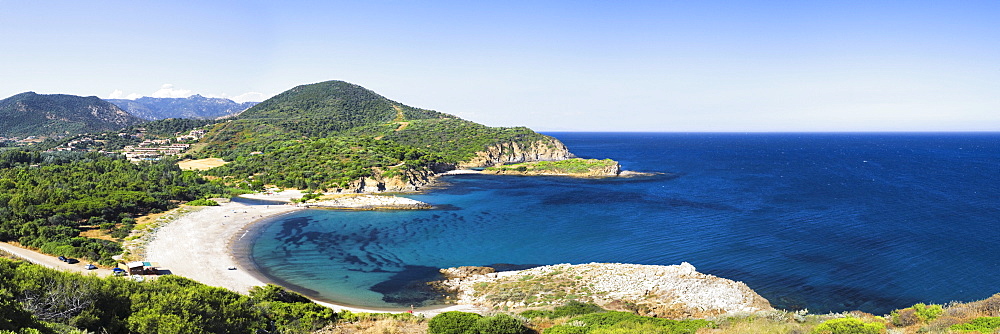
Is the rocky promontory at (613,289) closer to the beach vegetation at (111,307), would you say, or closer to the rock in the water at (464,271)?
the rock in the water at (464,271)

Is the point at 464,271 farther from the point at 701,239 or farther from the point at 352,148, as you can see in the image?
the point at 352,148

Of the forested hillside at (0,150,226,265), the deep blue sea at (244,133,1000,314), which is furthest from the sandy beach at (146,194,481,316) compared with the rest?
the forested hillside at (0,150,226,265)

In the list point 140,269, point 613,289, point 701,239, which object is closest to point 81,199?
point 140,269

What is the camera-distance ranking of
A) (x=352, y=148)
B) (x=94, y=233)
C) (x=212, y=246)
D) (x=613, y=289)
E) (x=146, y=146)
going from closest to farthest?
(x=613, y=289) < (x=212, y=246) < (x=94, y=233) < (x=352, y=148) < (x=146, y=146)

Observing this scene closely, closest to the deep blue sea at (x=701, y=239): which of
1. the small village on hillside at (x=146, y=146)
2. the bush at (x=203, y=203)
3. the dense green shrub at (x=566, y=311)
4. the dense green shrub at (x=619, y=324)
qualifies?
the dense green shrub at (x=566, y=311)

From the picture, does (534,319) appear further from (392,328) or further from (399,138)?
(399,138)
